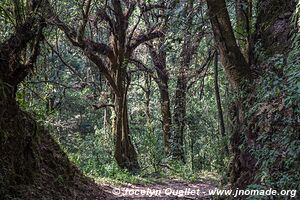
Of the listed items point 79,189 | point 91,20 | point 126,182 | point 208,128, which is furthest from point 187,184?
point 208,128

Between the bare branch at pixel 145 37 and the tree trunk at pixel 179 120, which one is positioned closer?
the bare branch at pixel 145 37

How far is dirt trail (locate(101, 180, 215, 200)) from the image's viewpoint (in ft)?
27.9

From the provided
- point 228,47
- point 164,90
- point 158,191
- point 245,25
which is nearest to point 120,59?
point 164,90

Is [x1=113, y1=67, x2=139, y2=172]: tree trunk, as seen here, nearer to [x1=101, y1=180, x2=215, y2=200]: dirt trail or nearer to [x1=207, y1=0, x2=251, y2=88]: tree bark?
[x1=101, y1=180, x2=215, y2=200]: dirt trail

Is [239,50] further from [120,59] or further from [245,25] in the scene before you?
[120,59]

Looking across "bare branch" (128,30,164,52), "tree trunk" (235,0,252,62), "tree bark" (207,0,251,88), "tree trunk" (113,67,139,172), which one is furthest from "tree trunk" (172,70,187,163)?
"tree bark" (207,0,251,88)

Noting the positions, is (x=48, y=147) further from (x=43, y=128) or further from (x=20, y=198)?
(x=20, y=198)

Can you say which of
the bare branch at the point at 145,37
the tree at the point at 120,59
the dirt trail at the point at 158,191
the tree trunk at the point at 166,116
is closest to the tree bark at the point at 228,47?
the dirt trail at the point at 158,191

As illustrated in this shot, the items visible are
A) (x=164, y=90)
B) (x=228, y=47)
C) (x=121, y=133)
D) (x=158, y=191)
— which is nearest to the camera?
(x=228, y=47)

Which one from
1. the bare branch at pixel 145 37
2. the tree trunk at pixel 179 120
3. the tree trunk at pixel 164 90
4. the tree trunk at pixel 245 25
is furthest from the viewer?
the tree trunk at pixel 179 120

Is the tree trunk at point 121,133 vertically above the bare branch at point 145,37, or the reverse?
the bare branch at point 145,37

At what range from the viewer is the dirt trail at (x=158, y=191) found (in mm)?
8516

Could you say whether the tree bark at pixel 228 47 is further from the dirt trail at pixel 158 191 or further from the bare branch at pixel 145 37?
the bare branch at pixel 145 37

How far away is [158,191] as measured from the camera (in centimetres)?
971
